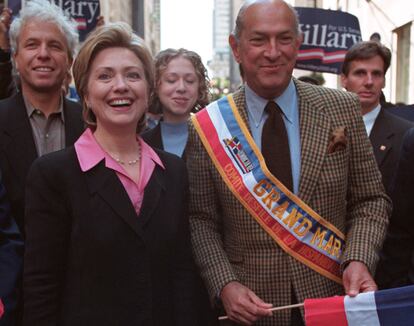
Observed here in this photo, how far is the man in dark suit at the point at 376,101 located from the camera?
13.6 feet

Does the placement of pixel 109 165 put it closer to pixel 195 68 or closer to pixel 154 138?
pixel 154 138

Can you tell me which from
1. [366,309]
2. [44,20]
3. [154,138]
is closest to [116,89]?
[44,20]

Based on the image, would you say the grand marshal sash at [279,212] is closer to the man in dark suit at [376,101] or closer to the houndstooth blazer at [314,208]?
the houndstooth blazer at [314,208]

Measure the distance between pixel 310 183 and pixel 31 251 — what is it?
116 centimetres

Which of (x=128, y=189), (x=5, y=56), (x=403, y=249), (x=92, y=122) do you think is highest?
(x=5, y=56)

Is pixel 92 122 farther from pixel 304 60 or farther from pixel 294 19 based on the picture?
pixel 304 60

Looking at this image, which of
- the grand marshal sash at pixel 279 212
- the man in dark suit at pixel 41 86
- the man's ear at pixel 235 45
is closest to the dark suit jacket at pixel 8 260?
the man in dark suit at pixel 41 86

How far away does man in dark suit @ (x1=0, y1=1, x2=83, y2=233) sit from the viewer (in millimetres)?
3006

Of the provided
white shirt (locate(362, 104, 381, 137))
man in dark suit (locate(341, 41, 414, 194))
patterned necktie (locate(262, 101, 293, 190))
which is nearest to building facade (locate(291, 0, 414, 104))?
man in dark suit (locate(341, 41, 414, 194))

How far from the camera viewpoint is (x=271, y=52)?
8.42 feet

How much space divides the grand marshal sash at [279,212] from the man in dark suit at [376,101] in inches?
61.0

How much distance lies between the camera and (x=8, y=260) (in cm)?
241

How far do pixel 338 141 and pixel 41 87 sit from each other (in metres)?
1.53

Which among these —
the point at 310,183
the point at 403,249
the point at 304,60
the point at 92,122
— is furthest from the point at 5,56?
the point at 304,60
